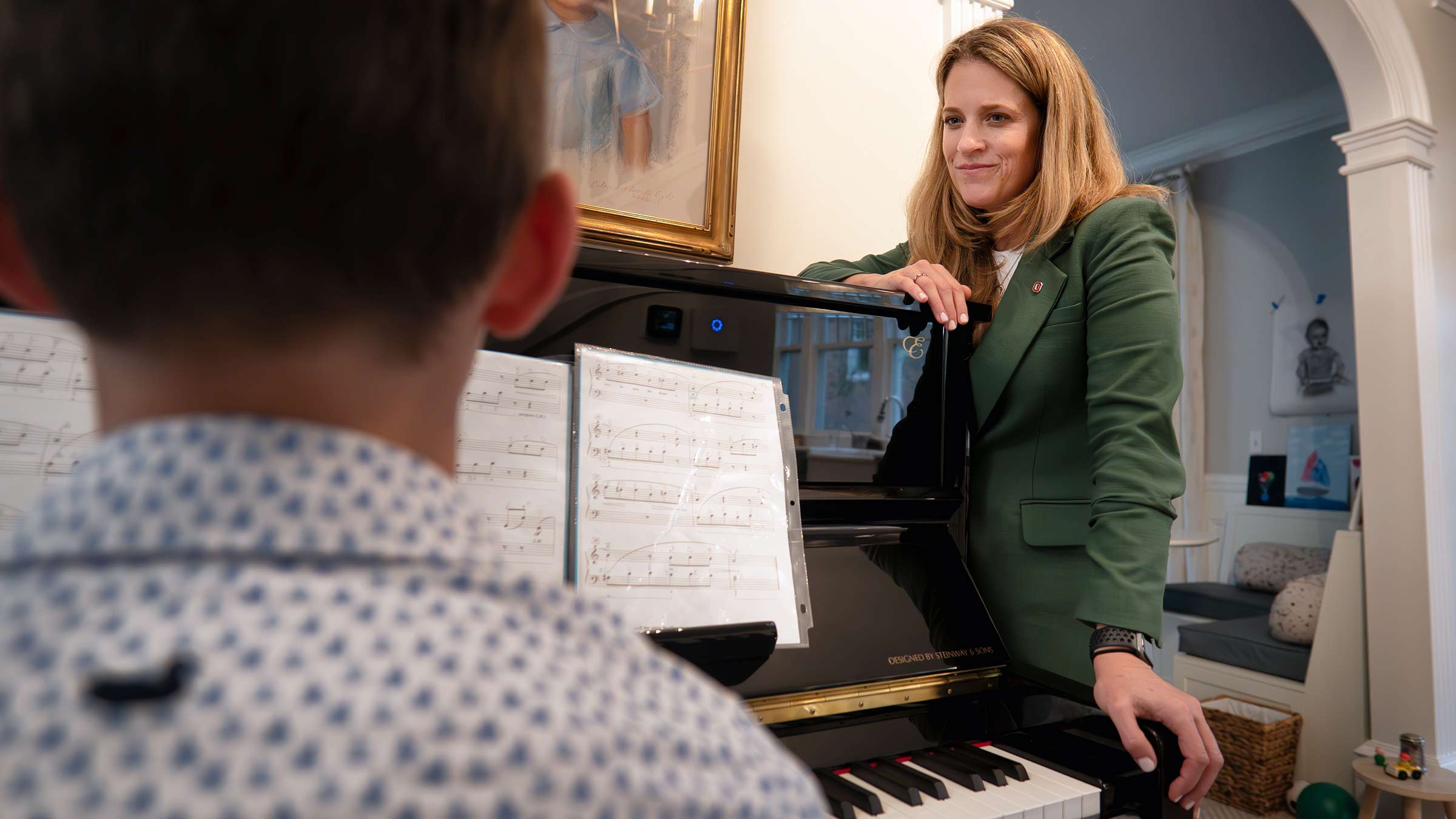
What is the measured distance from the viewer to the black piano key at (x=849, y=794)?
31.3 inches

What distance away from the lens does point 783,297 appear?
117cm

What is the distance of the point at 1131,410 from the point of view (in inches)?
44.2

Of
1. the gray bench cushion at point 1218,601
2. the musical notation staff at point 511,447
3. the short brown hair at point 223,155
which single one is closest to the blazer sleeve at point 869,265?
the musical notation staff at point 511,447

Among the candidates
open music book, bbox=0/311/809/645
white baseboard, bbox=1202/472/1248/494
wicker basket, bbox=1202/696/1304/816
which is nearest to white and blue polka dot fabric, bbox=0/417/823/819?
open music book, bbox=0/311/809/645

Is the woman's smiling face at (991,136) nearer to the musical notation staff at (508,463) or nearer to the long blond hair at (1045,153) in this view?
the long blond hair at (1045,153)

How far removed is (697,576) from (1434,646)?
3149mm

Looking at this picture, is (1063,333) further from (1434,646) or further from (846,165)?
(1434,646)

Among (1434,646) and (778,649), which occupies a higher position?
(778,649)

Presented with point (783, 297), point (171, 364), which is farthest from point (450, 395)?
point (783, 297)

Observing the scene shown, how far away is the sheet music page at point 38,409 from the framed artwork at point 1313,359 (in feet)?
18.3

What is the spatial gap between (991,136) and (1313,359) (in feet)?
14.9

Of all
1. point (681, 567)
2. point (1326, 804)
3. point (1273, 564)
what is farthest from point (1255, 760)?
point (681, 567)

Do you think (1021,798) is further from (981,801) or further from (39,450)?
(39,450)

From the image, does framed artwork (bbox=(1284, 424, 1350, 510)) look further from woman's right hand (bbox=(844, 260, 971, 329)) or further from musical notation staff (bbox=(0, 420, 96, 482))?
musical notation staff (bbox=(0, 420, 96, 482))
